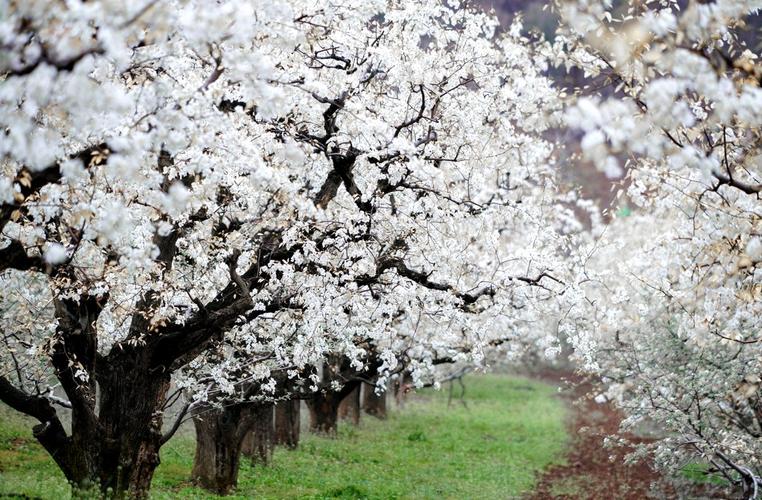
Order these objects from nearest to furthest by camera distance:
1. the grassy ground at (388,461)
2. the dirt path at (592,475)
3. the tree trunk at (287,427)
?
the grassy ground at (388,461)
the dirt path at (592,475)
the tree trunk at (287,427)

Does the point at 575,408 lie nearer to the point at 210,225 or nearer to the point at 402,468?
the point at 402,468

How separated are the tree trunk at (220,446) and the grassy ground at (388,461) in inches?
18.2

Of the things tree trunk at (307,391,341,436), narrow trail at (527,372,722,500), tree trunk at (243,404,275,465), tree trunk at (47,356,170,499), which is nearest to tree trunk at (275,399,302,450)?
tree trunk at (307,391,341,436)

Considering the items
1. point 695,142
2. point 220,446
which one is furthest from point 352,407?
point 695,142

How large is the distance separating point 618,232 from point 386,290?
51781 millimetres

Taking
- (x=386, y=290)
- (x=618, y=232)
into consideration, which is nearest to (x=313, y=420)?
(x=386, y=290)

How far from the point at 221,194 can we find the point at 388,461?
51.7 feet

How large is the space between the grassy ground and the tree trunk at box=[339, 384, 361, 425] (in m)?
0.70

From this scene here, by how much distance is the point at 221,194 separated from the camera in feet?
38.1

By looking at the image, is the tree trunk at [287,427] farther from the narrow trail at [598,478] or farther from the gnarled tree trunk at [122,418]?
the gnarled tree trunk at [122,418]

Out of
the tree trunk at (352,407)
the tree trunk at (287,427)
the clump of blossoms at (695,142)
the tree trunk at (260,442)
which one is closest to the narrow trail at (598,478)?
the clump of blossoms at (695,142)

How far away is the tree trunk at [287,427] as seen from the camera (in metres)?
25.5

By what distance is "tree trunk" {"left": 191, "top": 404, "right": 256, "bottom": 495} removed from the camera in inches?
702

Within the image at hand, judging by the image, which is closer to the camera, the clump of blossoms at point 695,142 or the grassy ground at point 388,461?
the clump of blossoms at point 695,142
